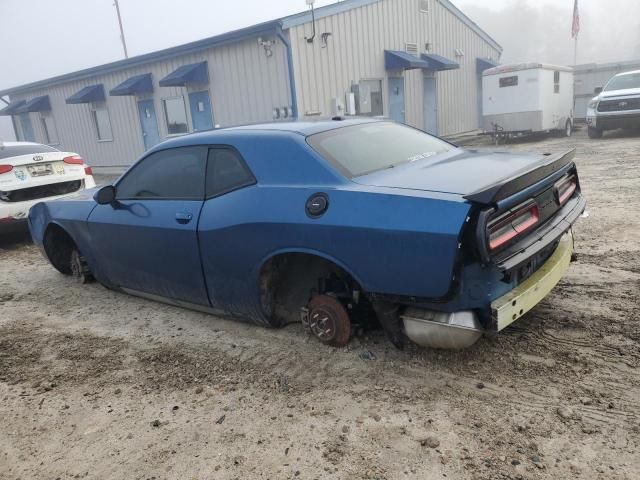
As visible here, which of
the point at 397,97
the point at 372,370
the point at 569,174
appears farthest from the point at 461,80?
the point at 372,370

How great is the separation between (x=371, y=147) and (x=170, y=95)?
43.2ft

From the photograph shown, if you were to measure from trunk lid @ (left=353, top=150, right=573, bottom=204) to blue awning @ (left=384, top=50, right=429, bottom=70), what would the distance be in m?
11.8

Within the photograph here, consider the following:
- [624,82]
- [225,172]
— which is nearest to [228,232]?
[225,172]

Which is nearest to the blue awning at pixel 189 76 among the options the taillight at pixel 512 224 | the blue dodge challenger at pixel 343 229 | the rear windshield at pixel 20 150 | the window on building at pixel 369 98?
the window on building at pixel 369 98

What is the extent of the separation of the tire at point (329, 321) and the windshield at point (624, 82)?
15.0 meters

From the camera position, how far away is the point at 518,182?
107 inches

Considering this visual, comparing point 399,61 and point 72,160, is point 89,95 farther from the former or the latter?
point 72,160

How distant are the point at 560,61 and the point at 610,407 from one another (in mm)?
93109

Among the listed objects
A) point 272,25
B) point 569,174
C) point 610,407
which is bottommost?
point 610,407

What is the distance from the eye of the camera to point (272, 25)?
11453mm

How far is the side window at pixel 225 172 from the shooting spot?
3451mm

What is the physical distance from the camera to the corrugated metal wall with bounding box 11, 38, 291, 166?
1238 centimetres

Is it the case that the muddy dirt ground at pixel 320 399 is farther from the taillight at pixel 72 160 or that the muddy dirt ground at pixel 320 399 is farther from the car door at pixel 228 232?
the taillight at pixel 72 160

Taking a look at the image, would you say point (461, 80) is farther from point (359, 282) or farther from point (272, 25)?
point (359, 282)
